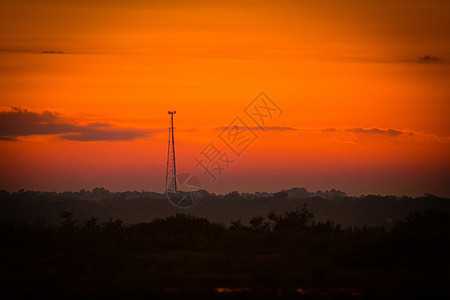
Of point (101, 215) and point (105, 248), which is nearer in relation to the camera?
point (105, 248)

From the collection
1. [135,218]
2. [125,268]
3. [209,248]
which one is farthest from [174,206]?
[125,268]

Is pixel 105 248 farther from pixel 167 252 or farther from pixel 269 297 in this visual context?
pixel 269 297

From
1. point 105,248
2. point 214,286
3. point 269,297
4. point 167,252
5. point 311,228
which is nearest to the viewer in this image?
point 269,297

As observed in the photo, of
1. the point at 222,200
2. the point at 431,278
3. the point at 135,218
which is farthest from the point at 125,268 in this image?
the point at 222,200

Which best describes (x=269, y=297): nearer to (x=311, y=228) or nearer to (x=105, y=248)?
(x=105, y=248)

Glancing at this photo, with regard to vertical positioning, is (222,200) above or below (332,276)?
above

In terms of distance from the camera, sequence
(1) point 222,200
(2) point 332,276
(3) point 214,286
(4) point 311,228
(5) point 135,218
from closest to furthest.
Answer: (3) point 214,286
(2) point 332,276
(4) point 311,228
(5) point 135,218
(1) point 222,200
